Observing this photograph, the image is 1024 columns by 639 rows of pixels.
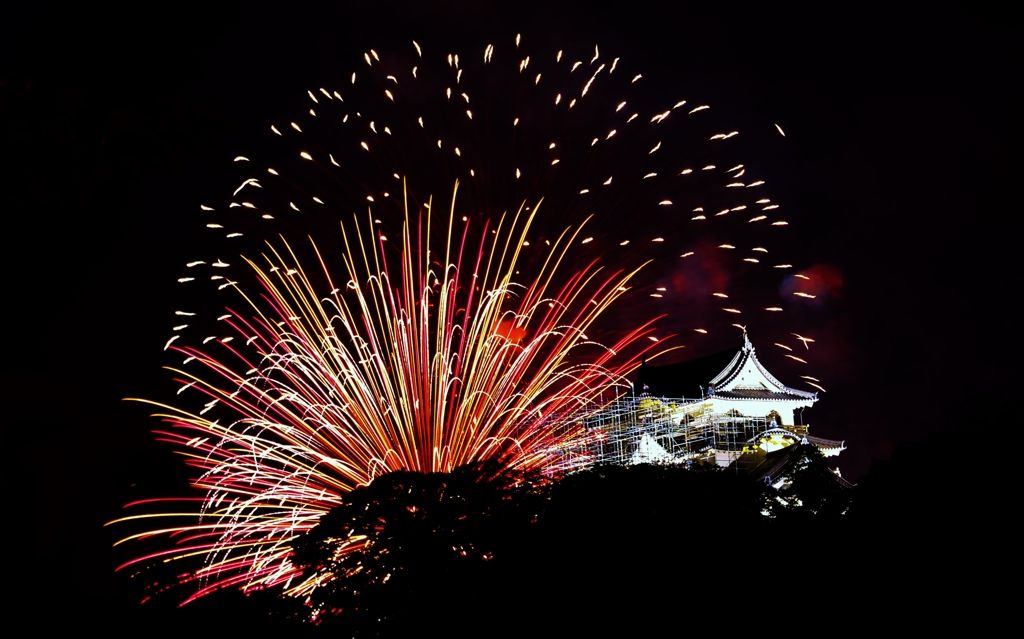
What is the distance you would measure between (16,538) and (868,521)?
32.9 ft

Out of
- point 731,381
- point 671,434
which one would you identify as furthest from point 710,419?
point 671,434

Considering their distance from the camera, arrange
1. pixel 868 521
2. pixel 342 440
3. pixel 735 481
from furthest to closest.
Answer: pixel 342 440
pixel 735 481
pixel 868 521

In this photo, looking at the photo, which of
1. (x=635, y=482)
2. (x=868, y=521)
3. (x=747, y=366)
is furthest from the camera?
(x=747, y=366)

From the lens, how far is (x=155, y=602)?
7.35 meters

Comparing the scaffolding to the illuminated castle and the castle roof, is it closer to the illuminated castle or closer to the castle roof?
the illuminated castle

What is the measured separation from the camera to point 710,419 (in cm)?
2759

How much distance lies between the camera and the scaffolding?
23.5m

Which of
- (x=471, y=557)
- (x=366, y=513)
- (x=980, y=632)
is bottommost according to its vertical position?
(x=980, y=632)

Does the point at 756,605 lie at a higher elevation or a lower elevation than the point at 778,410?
lower

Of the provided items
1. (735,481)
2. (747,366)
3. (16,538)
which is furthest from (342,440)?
(747,366)

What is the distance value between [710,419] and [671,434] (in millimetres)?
3772

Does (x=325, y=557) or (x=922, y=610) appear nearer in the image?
(x=922, y=610)

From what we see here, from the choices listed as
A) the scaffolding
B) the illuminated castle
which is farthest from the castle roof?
the scaffolding

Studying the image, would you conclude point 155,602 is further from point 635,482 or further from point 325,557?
point 635,482
